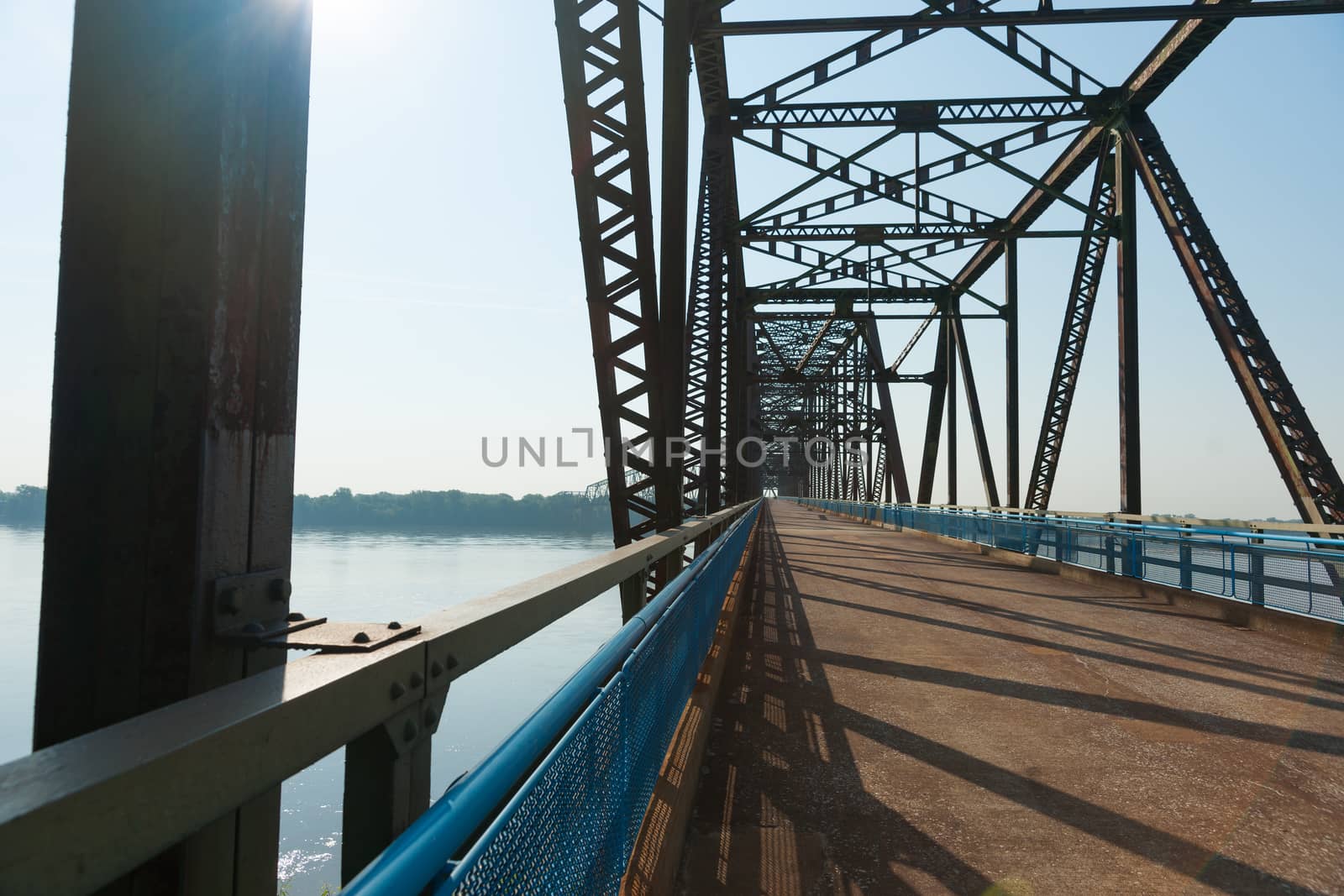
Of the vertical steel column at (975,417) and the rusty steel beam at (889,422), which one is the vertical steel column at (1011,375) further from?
the rusty steel beam at (889,422)

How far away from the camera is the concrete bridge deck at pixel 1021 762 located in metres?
3.41

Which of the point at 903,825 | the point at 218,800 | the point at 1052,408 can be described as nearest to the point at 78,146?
the point at 218,800

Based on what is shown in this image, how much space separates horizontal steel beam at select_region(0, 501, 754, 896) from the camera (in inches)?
34.6

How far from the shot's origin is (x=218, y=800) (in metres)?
1.12

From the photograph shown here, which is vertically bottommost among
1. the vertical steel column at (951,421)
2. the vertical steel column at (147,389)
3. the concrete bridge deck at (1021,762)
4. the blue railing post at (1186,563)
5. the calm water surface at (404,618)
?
the calm water surface at (404,618)

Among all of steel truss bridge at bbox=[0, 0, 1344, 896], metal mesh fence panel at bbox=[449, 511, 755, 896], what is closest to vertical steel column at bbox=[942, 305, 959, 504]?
steel truss bridge at bbox=[0, 0, 1344, 896]

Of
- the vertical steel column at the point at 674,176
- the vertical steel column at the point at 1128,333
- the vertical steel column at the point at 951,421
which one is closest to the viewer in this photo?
the vertical steel column at the point at 674,176

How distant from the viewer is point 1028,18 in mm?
13055

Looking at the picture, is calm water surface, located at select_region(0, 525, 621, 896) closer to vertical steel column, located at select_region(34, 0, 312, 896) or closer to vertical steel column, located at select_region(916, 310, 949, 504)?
vertical steel column, located at select_region(916, 310, 949, 504)

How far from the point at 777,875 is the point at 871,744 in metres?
1.81

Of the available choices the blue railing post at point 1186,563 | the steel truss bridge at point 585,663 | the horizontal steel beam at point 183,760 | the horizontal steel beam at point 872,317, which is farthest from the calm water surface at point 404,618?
the horizontal steel beam at point 183,760

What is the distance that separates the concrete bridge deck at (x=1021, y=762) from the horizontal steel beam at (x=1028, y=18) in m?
9.16

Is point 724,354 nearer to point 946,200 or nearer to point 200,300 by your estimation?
point 946,200

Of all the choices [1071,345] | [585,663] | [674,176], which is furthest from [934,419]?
[585,663]
